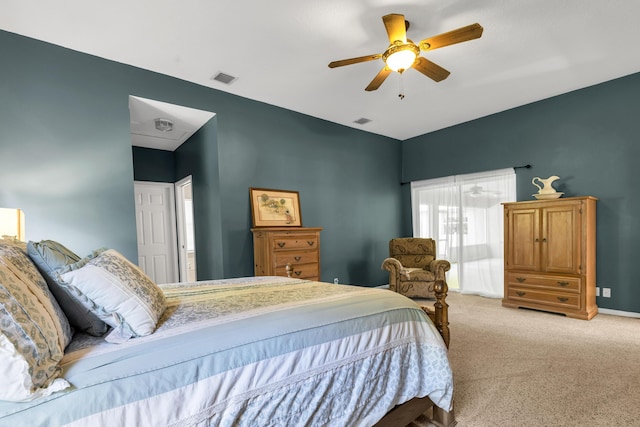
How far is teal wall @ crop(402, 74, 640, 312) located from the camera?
3623 mm

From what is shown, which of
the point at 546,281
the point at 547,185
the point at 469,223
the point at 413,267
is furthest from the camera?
the point at 469,223

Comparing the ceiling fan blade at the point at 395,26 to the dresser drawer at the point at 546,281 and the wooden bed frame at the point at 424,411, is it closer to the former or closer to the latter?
the wooden bed frame at the point at 424,411

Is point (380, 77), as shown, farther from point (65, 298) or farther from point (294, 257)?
point (65, 298)

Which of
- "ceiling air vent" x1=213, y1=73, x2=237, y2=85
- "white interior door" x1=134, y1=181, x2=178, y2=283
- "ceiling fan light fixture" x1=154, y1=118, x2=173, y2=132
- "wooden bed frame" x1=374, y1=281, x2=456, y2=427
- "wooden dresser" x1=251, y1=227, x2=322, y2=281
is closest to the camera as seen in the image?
"wooden bed frame" x1=374, y1=281, x2=456, y2=427

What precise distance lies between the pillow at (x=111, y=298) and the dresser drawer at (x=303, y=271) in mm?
2351

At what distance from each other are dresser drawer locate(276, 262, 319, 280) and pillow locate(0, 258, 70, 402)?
2625mm

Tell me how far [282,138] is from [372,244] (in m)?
2.44

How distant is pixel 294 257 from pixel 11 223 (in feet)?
8.00

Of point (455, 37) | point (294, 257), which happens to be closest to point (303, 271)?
point (294, 257)

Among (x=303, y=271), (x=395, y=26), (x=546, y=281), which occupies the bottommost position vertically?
(x=546, y=281)

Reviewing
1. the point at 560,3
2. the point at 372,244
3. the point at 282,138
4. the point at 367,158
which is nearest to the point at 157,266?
the point at 282,138

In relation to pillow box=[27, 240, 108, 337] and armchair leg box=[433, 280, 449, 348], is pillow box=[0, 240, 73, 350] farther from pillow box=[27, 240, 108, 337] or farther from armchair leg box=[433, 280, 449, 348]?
armchair leg box=[433, 280, 449, 348]

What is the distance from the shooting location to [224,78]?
11.2 feet

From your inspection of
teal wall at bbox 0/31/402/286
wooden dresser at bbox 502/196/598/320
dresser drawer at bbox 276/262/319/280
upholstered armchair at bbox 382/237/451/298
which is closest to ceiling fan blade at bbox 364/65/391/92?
teal wall at bbox 0/31/402/286
